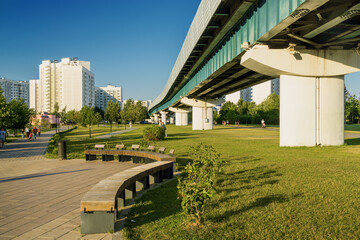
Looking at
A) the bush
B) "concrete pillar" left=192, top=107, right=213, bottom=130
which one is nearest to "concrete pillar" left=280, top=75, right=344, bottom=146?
the bush

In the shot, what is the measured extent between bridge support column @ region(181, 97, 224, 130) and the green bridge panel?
72.6 ft

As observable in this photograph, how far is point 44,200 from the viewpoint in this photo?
20.1 ft

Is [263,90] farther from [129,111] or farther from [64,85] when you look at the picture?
[64,85]

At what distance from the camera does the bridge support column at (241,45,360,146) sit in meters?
15.3

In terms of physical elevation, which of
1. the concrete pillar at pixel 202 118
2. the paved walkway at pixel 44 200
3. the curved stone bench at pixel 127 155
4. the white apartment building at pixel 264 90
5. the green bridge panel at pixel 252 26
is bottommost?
the paved walkway at pixel 44 200

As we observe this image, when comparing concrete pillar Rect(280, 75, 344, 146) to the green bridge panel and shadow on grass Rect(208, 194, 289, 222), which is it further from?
shadow on grass Rect(208, 194, 289, 222)

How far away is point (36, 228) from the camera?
4.48m

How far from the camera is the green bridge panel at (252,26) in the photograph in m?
10.5

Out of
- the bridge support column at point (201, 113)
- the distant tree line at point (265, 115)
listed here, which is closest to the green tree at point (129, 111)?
the distant tree line at point (265, 115)

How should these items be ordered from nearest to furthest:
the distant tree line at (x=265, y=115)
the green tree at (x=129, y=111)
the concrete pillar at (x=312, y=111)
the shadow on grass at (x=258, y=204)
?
the shadow on grass at (x=258, y=204), the concrete pillar at (x=312, y=111), the distant tree line at (x=265, y=115), the green tree at (x=129, y=111)

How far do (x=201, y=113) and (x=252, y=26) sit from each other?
31.7 m

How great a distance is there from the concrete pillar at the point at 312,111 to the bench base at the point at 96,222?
13.7m

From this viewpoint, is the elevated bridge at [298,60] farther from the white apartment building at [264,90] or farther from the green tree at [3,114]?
the white apartment building at [264,90]

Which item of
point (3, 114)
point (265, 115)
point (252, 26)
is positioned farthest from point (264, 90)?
point (252, 26)
